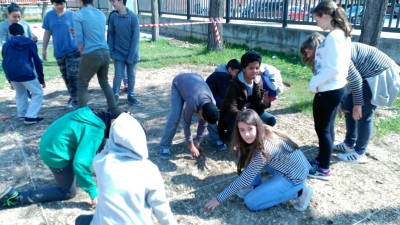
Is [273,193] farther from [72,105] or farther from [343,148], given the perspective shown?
[72,105]

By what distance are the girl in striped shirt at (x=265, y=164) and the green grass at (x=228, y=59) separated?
2047 mm

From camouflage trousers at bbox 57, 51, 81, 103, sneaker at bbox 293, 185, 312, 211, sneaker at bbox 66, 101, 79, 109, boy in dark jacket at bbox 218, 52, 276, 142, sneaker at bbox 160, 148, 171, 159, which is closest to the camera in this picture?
sneaker at bbox 293, 185, 312, 211

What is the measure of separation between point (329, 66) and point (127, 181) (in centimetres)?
196

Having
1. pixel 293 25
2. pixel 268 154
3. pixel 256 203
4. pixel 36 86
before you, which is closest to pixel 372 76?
pixel 268 154

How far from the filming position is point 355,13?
26.6 feet

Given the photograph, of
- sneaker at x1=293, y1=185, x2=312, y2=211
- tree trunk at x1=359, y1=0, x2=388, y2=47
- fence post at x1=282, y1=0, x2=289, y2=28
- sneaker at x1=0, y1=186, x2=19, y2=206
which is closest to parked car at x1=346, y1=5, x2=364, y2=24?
fence post at x1=282, y1=0, x2=289, y2=28

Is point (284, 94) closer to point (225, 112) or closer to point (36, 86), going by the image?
point (225, 112)

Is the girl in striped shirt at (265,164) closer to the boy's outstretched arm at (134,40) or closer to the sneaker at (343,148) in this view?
the sneaker at (343,148)

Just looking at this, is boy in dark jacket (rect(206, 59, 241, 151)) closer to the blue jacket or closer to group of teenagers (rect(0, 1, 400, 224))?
group of teenagers (rect(0, 1, 400, 224))

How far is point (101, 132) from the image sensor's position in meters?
2.69

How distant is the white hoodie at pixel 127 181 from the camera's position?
5.93 feet

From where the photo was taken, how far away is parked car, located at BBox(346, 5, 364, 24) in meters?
8.01

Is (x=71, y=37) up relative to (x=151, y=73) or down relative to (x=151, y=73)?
up

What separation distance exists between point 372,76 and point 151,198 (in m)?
2.56
